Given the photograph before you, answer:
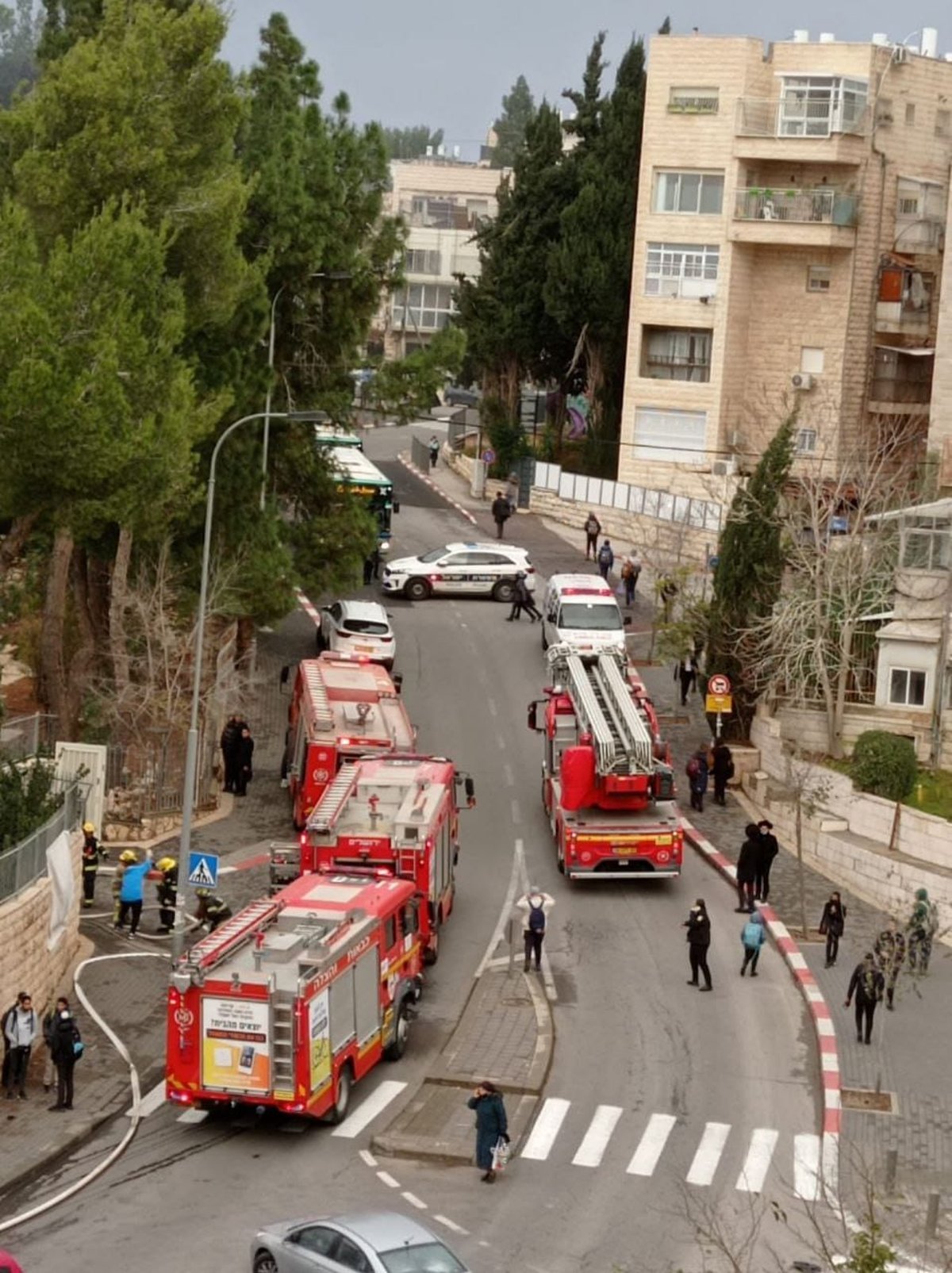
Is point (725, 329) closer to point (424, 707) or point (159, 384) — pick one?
point (424, 707)

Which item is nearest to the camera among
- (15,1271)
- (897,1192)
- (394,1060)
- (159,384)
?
(15,1271)

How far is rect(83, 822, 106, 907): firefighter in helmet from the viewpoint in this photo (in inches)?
1471

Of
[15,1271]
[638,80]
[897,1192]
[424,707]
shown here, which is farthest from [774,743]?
[638,80]

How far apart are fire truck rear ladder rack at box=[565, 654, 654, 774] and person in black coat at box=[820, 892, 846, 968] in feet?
14.8

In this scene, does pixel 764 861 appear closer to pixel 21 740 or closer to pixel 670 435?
pixel 21 740

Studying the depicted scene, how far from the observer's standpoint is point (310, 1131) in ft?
91.6

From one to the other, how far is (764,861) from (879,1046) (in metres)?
7.53

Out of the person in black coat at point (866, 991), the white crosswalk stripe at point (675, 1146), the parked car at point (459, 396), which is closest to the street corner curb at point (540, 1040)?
the white crosswalk stripe at point (675, 1146)

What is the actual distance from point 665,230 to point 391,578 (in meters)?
19.5

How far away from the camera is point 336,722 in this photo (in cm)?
4119

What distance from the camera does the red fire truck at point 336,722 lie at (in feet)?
133

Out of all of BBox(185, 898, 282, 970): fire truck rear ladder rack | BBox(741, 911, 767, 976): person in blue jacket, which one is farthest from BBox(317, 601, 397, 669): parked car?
BBox(185, 898, 282, 970): fire truck rear ladder rack

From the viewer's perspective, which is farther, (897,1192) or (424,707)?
(424,707)

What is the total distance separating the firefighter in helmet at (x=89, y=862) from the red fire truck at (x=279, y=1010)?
8.26 metres
